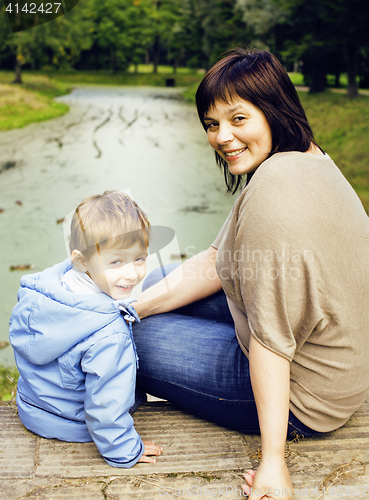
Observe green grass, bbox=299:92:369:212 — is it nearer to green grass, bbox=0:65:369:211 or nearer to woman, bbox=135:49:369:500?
green grass, bbox=0:65:369:211

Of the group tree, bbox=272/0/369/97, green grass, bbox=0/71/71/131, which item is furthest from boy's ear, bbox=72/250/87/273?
tree, bbox=272/0/369/97

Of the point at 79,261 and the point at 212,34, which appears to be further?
the point at 212,34

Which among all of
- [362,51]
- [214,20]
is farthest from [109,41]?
[362,51]

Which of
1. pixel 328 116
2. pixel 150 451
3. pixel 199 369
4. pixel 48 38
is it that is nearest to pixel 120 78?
pixel 48 38

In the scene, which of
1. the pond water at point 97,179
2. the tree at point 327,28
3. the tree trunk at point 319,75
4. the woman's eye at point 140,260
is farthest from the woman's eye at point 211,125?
the tree trunk at point 319,75

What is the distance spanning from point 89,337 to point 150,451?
37 centimetres

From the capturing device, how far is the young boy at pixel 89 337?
1.16 meters

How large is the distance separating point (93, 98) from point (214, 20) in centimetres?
623

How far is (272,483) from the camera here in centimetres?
103

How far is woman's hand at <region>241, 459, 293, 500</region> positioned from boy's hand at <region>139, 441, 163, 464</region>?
306 millimetres

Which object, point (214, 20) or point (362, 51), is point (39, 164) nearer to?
point (362, 51)

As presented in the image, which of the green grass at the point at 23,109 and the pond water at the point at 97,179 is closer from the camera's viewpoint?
the pond water at the point at 97,179

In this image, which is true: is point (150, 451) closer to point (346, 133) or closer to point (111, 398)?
point (111, 398)

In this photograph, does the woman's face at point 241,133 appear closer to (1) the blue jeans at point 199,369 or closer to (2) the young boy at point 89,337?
(2) the young boy at point 89,337
